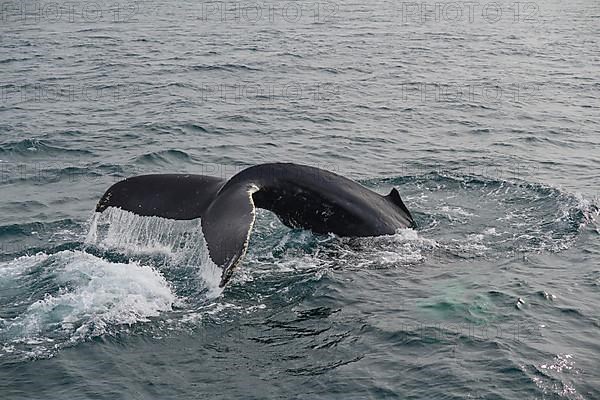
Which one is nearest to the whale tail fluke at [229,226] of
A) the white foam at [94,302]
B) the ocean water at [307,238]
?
the ocean water at [307,238]

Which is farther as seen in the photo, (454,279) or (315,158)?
(315,158)

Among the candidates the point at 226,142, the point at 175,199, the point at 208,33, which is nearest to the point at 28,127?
the point at 226,142

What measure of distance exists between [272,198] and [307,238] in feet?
2.73

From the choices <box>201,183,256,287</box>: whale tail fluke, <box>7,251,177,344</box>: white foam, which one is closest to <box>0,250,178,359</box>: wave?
<box>7,251,177,344</box>: white foam

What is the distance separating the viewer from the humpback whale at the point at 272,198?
28.9ft

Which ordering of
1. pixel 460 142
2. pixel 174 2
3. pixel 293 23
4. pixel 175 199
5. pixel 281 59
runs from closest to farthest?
pixel 175 199
pixel 460 142
pixel 281 59
pixel 293 23
pixel 174 2

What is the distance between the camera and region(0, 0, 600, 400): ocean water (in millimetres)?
7691

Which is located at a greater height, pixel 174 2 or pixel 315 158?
pixel 174 2

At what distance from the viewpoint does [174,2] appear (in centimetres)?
4531

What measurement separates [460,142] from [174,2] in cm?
3035

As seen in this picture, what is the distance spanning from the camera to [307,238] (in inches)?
383

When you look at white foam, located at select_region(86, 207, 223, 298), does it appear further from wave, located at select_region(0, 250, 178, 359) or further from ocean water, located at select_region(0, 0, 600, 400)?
wave, located at select_region(0, 250, 178, 359)

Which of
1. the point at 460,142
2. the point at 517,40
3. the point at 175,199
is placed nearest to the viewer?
the point at 175,199

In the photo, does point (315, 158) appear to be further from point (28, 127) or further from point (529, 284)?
point (529, 284)
